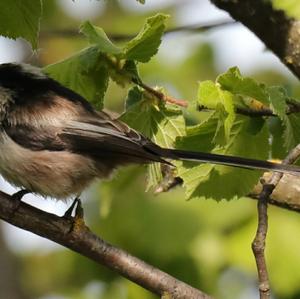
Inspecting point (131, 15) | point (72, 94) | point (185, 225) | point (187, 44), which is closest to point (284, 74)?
point (187, 44)

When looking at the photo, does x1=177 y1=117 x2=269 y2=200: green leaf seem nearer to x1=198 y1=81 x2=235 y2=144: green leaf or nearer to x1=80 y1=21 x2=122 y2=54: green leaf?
x1=198 y1=81 x2=235 y2=144: green leaf

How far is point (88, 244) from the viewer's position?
3.19 metres

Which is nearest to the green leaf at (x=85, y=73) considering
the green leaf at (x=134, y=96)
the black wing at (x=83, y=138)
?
the green leaf at (x=134, y=96)

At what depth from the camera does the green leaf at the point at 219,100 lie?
305 centimetres

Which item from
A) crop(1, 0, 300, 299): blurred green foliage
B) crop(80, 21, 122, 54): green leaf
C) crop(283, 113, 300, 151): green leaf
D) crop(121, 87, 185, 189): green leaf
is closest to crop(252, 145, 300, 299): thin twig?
crop(283, 113, 300, 151): green leaf

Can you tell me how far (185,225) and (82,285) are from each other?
3.02 feet

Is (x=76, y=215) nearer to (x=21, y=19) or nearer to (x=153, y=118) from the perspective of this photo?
(x=153, y=118)

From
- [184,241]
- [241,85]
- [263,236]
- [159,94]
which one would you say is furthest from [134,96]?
[184,241]

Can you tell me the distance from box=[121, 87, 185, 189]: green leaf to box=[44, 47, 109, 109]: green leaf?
138 mm

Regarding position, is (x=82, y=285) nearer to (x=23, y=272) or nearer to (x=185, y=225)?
(x=185, y=225)

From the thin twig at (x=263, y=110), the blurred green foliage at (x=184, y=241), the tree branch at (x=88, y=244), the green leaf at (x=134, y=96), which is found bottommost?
the tree branch at (x=88, y=244)

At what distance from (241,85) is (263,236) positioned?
0.53m

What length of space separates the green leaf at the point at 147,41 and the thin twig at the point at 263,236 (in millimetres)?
640

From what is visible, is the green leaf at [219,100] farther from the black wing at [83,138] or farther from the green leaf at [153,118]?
the black wing at [83,138]
